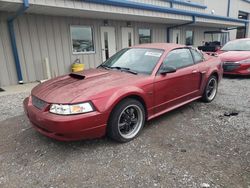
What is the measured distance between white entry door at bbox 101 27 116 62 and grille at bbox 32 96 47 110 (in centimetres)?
696

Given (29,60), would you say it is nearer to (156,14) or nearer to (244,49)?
(156,14)

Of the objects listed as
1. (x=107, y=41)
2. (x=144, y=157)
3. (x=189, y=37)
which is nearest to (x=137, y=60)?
(x=144, y=157)

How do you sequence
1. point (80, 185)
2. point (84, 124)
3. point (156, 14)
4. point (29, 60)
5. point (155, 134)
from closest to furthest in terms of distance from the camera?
point (80, 185), point (84, 124), point (155, 134), point (29, 60), point (156, 14)

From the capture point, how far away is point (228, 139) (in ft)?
10.4

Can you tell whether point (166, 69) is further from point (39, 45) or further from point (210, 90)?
point (39, 45)

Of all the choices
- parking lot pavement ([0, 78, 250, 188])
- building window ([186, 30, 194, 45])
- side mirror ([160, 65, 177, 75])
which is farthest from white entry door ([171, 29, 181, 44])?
side mirror ([160, 65, 177, 75])

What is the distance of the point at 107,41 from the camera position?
9.73m

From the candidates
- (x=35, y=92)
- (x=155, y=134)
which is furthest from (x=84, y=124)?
(x=155, y=134)

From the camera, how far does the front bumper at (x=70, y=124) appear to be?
253 cm

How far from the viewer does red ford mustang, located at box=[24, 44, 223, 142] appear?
A: 2609 millimetres

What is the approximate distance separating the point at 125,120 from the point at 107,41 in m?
7.28

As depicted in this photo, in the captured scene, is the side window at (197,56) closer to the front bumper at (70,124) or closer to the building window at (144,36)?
the front bumper at (70,124)

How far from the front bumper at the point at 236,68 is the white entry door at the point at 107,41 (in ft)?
17.0

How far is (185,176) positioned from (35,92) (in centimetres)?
244
